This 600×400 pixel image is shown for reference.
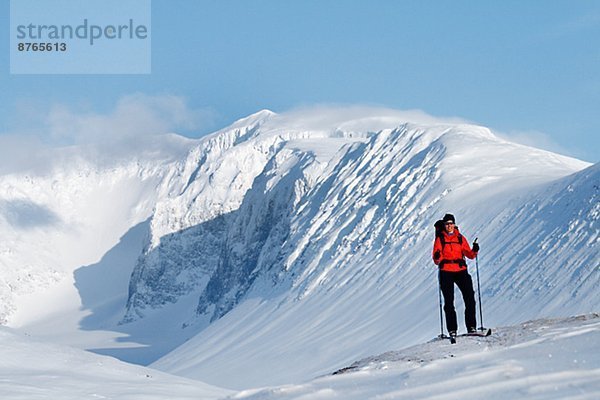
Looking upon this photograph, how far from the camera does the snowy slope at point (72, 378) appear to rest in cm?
1263

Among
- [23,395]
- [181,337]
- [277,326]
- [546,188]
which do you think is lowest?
[181,337]

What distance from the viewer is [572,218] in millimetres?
49500

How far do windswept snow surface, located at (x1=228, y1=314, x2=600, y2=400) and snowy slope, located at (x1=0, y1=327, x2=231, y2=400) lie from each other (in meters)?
3.35

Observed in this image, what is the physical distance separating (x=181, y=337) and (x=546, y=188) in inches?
4582

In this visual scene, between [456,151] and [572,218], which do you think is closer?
[572,218]

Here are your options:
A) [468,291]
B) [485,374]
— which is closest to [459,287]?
[468,291]

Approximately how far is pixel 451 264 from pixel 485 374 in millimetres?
4535

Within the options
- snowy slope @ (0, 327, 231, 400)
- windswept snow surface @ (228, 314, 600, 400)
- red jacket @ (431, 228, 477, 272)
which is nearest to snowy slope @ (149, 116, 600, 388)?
red jacket @ (431, 228, 477, 272)

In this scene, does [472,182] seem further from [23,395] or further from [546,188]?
[23,395]

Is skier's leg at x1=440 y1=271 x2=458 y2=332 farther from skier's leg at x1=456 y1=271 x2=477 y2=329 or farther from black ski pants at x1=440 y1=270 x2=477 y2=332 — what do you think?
skier's leg at x1=456 y1=271 x2=477 y2=329

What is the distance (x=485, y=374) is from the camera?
913 cm

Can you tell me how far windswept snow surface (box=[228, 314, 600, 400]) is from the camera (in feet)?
27.8

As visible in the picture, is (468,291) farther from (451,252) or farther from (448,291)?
(451,252)

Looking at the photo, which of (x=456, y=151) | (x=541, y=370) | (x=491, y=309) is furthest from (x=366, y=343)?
(x=541, y=370)
